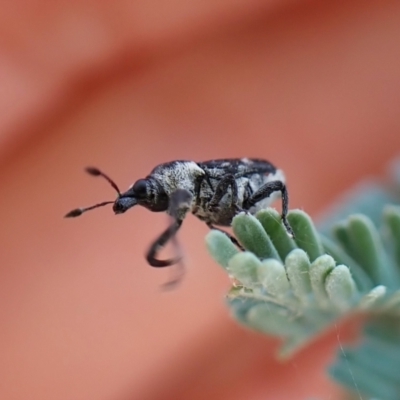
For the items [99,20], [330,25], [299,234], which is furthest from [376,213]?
[330,25]

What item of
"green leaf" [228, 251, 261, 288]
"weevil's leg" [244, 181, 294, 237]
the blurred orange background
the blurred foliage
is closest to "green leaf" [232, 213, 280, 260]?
the blurred foliage

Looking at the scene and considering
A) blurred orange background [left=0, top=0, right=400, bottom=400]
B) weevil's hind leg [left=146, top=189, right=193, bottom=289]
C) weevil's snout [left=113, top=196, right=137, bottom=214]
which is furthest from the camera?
blurred orange background [left=0, top=0, right=400, bottom=400]

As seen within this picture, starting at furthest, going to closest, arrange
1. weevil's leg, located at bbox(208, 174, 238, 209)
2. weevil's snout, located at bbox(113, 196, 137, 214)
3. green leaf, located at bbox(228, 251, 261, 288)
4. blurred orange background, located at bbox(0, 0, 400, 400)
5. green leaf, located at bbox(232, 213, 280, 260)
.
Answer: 1. blurred orange background, located at bbox(0, 0, 400, 400)
2. weevil's leg, located at bbox(208, 174, 238, 209)
3. weevil's snout, located at bbox(113, 196, 137, 214)
4. green leaf, located at bbox(232, 213, 280, 260)
5. green leaf, located at bbox(228, 251, 261, 288)

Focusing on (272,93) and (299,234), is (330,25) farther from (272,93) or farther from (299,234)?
(299,234)

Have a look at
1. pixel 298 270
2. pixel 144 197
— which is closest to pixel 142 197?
pixel 144 197

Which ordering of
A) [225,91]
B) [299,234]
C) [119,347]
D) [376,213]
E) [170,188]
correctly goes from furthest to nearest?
[225,91] < [119,347] < [376,213] < [170,188] < [299,234]

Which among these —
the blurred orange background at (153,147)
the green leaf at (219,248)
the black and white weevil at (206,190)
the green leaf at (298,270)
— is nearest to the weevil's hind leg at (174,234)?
the black and white weevil at (206,190)

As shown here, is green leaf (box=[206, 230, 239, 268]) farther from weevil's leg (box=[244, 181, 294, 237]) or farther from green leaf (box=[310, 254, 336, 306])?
weevil's leg (box=[244, 181, 294, 237])
